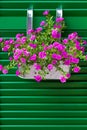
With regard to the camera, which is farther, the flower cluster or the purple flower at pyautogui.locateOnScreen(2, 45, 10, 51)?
the purple flower at pyautogui.locateOnScreen(2, 45, 10, 51)

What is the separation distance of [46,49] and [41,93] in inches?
31.1

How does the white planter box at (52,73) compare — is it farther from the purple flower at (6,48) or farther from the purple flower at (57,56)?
the purple flower at (6,48)

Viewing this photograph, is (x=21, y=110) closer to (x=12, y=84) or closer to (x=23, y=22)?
(x=12, y=84)

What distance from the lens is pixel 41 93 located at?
4953mm

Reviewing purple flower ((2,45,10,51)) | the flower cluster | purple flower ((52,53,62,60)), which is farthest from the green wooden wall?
purple flower ((52,53,62,60))

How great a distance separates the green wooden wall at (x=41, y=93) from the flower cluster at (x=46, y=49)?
32 centimetres

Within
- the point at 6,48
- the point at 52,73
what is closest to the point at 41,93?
the point at 52,73

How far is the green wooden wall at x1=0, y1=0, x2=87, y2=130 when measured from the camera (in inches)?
193

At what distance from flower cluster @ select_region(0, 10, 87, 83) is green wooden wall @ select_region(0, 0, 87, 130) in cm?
32

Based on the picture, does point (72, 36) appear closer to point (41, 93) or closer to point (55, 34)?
point (55, 34)

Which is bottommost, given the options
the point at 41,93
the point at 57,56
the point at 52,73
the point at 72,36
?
the point at 41,93

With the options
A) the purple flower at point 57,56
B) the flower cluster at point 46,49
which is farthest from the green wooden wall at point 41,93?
the purple flower at point 57,56

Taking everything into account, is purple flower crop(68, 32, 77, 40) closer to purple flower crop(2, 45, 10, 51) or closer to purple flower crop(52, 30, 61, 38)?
purple flower crop(52, 30, 61, 38)

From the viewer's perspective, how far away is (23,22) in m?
→ 4.93
